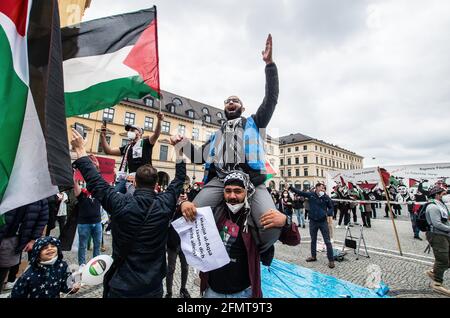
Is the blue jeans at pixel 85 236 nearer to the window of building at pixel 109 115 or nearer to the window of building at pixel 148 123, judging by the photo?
the window of building at pixel 109 115

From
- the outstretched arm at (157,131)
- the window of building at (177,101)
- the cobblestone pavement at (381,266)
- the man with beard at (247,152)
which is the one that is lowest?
the cobblestone pavement at (381,266)

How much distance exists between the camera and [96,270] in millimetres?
2199

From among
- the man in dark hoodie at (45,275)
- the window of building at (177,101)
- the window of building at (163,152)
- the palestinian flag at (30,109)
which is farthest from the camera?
the window of building at (177,101)

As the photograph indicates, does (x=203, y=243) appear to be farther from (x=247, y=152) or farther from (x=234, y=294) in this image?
(x=247, y=152)

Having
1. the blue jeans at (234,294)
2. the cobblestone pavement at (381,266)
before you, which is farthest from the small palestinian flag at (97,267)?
the cobblestone pavement at (381,266)

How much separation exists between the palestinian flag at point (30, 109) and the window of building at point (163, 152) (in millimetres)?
35073

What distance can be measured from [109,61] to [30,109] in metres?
1.46

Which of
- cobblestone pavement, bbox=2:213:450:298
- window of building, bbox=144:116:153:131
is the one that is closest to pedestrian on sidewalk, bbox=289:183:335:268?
cobblestone pavement, bbox=2:213:450:298

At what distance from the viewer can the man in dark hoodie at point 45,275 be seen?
255cm

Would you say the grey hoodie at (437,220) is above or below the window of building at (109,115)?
below

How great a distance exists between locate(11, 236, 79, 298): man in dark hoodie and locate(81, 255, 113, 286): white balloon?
0.90 m

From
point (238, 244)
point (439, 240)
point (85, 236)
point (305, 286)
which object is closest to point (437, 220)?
point (439, 240)
